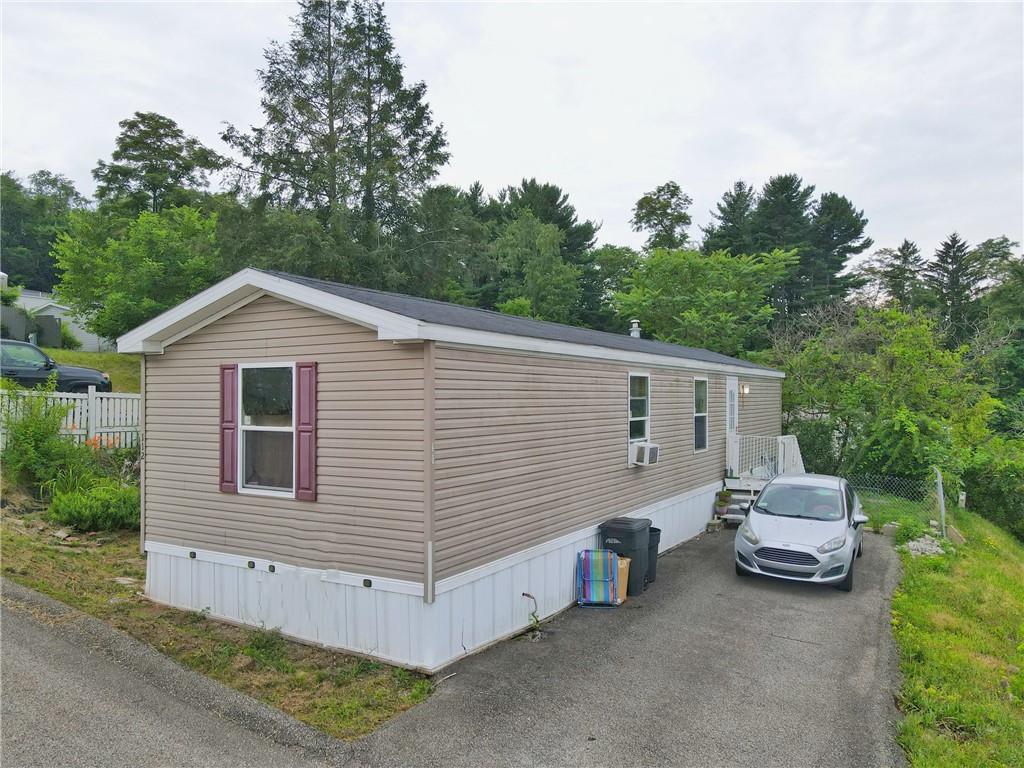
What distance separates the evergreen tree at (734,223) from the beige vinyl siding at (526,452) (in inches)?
1083

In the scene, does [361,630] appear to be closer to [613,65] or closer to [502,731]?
[502,731]

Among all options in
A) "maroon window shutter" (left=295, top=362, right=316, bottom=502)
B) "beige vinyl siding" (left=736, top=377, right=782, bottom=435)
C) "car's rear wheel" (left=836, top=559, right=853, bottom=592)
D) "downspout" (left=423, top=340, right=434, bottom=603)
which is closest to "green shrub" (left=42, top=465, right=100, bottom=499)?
"maroon window shutter" (left=295, top=362, right=316, bottom=502)

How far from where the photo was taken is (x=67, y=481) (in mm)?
10281

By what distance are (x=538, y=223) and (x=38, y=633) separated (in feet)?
101

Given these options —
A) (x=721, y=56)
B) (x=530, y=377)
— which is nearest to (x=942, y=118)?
(x=721, y=56)

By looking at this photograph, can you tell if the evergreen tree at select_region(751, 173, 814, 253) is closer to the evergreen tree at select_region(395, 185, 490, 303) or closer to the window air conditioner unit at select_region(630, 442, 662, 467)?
the evergreen tree at select_region(395, 185, 490, 303)

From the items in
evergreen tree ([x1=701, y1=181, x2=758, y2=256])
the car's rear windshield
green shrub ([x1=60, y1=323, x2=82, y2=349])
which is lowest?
the car's rear windshield

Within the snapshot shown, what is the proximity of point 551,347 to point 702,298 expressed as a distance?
61.2 ft

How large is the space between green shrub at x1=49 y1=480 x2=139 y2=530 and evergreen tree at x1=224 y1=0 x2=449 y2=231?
1421 cm

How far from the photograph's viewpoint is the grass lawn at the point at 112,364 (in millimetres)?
21750

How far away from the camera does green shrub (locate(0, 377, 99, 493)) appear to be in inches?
400

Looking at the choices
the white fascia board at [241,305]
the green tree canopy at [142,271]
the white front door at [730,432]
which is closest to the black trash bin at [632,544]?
the white fascia board at [241,305]

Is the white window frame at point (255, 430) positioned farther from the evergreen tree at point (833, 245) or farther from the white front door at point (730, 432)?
the evergreen tree at point (833, 245)

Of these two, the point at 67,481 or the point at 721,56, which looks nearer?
the point at 67,481
